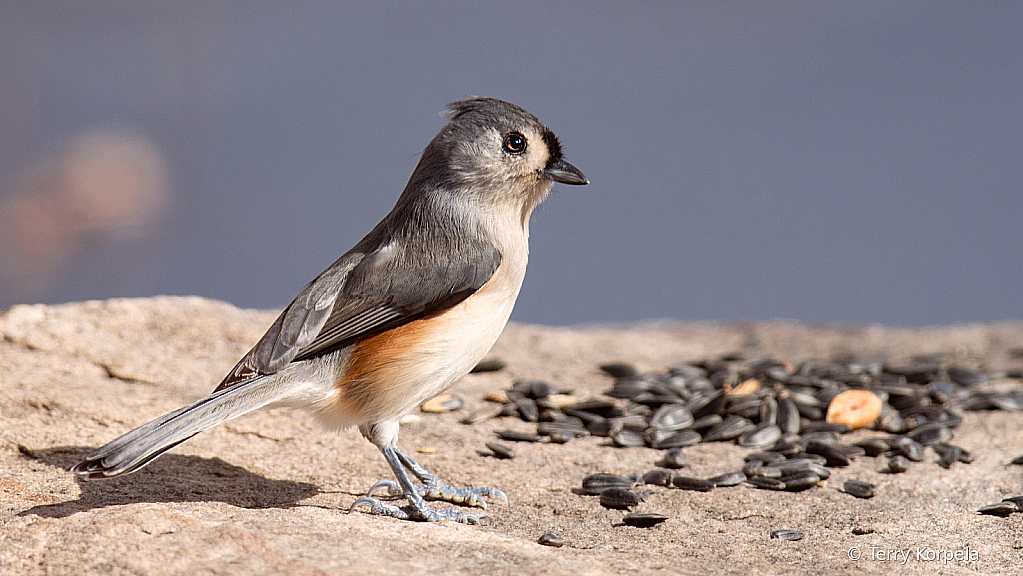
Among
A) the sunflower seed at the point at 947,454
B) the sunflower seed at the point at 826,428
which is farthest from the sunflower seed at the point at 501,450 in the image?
the sunflower seed at the point at 947,454

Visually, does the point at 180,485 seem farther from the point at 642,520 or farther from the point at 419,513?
the point at 642,520

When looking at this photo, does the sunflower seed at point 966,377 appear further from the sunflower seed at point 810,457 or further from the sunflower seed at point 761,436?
the sunflower seed at point 810,457

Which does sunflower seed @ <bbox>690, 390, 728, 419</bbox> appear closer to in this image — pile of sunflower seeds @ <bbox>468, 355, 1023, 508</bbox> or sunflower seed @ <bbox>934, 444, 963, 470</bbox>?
pile of sunflower seeds @ <bbox>468, 355, 1023, 508</bbox>

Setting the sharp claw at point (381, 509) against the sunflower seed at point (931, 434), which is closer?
the sharp claw at point (381, 509)

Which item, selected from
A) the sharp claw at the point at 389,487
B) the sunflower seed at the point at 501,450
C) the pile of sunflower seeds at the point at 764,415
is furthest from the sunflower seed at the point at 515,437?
the sharp claw at the point at 389,487

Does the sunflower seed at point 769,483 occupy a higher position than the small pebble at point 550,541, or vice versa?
the sunflower seed at point 769,483

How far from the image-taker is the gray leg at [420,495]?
10.00 feet

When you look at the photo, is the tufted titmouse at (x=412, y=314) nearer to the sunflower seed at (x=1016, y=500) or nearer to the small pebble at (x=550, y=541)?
the small pebble at (x=550, y=541)

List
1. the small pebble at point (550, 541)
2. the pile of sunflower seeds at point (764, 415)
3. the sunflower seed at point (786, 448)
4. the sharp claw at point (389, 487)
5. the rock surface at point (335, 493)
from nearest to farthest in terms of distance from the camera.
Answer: the rock surface at point (335, 493) < the small pebble at point (550, 541) < the sharp claw at point (389, 487) < the pile of sunflower seeds at point (764, 415) < the sunflower seed at point (786, 448)

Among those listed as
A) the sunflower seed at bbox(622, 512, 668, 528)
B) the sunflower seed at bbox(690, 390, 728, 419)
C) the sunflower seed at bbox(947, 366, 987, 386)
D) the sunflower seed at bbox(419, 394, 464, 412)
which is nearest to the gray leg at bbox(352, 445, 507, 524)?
the sunflower seed at bbox(622, 512, 668, 528)

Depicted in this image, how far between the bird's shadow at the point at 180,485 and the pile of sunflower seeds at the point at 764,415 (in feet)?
3.58

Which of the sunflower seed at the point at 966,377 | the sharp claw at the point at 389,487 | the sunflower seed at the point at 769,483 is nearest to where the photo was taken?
the sharp claw at the point at 389,487

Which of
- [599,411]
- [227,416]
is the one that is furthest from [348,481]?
[599,411]

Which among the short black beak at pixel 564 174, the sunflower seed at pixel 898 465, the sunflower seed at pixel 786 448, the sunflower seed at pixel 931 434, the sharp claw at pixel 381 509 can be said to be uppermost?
the short black beak at pixel 564 174
